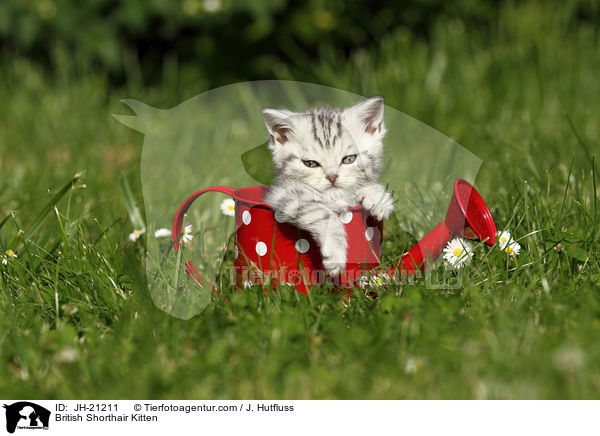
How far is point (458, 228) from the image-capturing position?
1.73 m

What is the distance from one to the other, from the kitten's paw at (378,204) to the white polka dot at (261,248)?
31 centimetres

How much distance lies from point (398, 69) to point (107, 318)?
284 centimetres

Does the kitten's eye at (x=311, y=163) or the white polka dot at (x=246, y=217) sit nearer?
the kitten's eye at (x=311, y=163)

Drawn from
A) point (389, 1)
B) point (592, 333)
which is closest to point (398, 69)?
point (389, 1)

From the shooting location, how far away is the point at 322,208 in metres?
1.54

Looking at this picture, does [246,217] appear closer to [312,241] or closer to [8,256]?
[312,241]

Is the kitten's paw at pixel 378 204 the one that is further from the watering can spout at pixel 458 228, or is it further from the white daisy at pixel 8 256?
the white daisy at pixel 8 256

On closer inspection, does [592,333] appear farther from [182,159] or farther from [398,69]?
[398,69]

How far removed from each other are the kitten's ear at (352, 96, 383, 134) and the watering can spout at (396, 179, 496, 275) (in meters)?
0.31

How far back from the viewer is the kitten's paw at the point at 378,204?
157 cm

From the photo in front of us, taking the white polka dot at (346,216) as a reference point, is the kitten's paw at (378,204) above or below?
above
